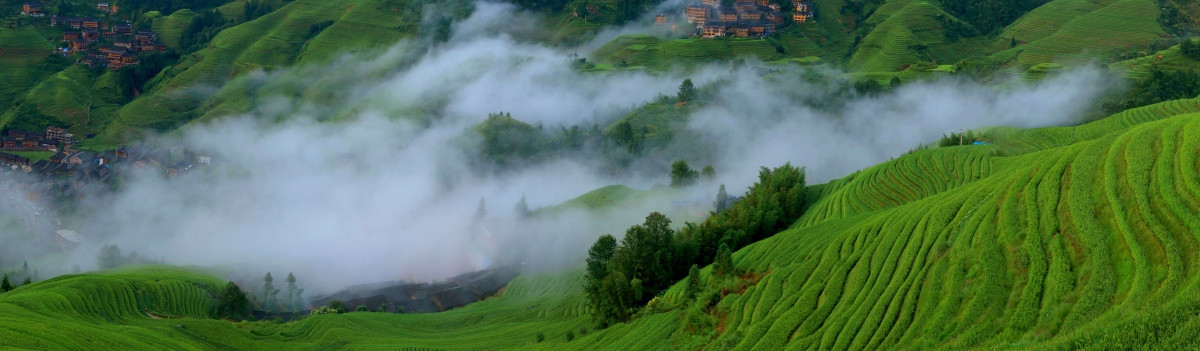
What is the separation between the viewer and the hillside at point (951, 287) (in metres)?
17.5

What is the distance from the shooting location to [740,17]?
96.9m

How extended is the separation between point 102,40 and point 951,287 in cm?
10418

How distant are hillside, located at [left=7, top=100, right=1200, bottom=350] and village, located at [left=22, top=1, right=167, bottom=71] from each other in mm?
71862

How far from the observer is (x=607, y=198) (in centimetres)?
5669

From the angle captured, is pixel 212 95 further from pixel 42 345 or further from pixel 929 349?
pixel 929 349

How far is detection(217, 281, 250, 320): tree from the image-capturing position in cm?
4297

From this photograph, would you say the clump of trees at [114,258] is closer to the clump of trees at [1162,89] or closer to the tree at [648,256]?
the tree at [648,256]

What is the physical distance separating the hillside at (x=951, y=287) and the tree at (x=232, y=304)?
276 inches

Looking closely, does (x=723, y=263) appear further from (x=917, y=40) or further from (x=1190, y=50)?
(x=917, y=40)

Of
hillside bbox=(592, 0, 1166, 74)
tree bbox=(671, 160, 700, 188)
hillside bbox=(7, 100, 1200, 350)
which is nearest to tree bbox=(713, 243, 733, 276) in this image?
hillside bbox=(7, 100, 1200, 350)

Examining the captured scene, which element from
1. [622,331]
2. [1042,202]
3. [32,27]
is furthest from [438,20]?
[1042,202]

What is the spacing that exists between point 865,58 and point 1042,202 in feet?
221

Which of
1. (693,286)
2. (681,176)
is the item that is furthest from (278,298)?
(693,286)

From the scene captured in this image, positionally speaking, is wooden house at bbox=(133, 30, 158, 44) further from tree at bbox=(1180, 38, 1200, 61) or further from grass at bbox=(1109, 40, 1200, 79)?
tree at bbox=(1180, 38, 1200, 61)
